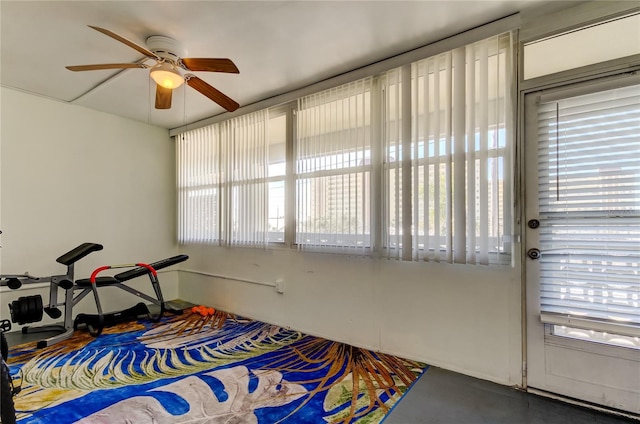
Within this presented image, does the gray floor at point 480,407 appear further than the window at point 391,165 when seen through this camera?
No

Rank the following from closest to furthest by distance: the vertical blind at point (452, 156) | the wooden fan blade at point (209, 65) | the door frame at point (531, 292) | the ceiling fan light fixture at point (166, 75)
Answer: the door frame at point (531, 292), the wooden fan blade at point (209, 65), the vertical blind at point (452, 156), the ceiling fan light fixture at point (166, 75)

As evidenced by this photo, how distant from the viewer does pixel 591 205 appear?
2.04 m

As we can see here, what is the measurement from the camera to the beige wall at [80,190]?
340cm

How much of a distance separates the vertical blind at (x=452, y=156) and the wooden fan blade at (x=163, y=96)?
1.93 metres

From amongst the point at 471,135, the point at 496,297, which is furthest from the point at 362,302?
the point at 471,135

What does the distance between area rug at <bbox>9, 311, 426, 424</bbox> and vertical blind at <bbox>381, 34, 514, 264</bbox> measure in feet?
3.64

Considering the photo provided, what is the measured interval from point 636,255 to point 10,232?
5537 millimetres

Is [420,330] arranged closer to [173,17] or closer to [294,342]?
[294,342]

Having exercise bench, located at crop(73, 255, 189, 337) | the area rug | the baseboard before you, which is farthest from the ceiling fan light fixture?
the baseboard

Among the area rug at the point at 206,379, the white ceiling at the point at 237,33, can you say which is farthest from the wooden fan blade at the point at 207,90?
the area rug at the point at 206,379

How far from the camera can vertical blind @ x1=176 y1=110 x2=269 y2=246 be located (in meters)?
3.82

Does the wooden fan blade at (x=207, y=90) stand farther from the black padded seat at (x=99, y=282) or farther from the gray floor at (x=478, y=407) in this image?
the gray floor at (x=478, y=407)

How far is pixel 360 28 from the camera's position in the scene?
2.37 meters

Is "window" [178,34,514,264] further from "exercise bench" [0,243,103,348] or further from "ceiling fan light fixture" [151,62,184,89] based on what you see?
"exercise bench" [0,243,103,348]
